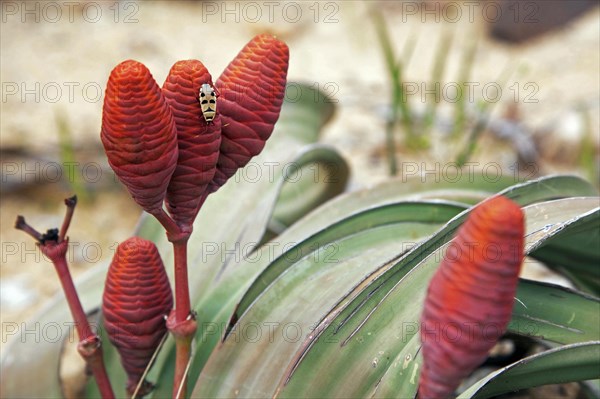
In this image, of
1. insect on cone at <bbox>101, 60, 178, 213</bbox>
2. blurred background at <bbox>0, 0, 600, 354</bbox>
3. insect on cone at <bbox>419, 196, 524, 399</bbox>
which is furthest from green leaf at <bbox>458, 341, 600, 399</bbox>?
blurred background at <bbox>0, 0, 600, 354</bbox>

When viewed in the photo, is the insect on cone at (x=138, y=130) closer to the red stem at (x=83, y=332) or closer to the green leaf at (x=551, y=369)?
→ the red stem at (x=83, y=332)

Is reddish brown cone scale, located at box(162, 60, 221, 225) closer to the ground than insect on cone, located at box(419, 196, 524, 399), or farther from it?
farther from it

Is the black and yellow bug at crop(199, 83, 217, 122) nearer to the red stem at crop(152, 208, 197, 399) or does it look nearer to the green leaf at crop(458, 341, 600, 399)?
the red stem at crop(152, 208, 197, 399)

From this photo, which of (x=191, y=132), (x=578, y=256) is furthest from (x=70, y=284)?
(x=578, y=256)

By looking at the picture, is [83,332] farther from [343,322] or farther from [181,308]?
[343,322]

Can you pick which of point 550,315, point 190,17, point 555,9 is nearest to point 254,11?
point 190,17

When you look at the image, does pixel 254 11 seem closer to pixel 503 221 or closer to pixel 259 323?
pixel 259 323

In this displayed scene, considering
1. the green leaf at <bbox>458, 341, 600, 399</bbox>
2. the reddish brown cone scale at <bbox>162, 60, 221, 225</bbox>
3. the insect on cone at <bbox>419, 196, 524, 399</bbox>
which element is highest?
the reddish brown cone scale at <bbox>162, 60, 221, 225</bbox>

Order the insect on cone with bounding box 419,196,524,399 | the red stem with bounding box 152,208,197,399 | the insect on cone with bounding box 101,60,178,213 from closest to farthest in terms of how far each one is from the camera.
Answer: the insect on cone with bounding box 419,196,524,399 < the insect on cone with bounding box 101,60,178,213 < the red stem with bounding box 152,208,197,399
